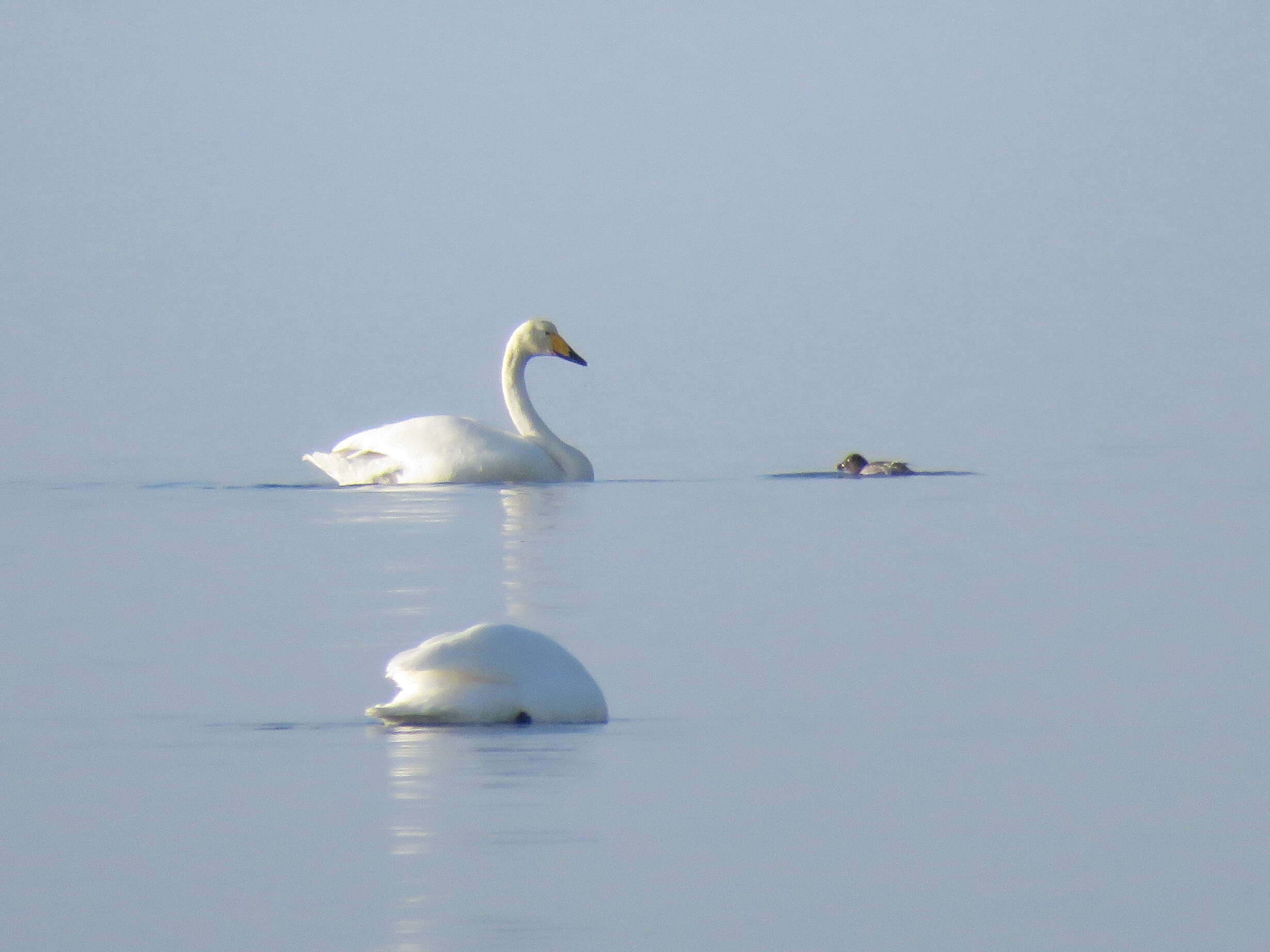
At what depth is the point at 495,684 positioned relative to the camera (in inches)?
277

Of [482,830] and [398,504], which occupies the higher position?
[398,504]

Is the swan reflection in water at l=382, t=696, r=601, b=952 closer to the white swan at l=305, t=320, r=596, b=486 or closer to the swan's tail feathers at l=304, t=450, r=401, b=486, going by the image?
the white swan at l=305, t=320, r=596, b=486

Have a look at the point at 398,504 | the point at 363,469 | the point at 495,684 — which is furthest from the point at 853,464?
the point at 495,684

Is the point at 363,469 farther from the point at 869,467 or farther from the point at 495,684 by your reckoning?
the point at 495,684

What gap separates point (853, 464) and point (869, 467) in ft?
0.48

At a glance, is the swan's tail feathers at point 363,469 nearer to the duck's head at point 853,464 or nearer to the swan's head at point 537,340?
the swan's head at point 537,340

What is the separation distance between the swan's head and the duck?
2.80 metres

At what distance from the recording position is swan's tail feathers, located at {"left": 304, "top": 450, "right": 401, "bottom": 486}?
1816cm

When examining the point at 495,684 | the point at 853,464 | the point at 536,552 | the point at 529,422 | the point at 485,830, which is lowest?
the point at 485,830

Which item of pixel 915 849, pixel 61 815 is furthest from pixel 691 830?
pixel 61 815

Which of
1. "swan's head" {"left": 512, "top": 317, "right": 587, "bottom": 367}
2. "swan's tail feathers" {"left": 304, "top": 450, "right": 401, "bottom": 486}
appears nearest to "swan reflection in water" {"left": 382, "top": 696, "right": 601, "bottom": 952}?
"swan's tail feathers" {"left": 304, "top": 450, "right": 401, "bottom": 486}

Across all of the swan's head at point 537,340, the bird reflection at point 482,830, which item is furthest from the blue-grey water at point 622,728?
the swan's head at point 537,340

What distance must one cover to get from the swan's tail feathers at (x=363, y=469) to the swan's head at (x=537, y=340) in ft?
8.90

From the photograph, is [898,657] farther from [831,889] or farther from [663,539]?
[663,539]
